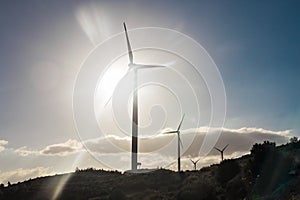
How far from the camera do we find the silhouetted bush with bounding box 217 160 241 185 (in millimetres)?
63031

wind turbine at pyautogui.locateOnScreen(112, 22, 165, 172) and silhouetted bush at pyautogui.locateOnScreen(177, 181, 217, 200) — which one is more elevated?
wind turbine at pyautogui.locateOnScreen(112, 22, 165, 172)

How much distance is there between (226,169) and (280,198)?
20437 millimetres

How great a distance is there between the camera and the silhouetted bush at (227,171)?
6303 centimetres

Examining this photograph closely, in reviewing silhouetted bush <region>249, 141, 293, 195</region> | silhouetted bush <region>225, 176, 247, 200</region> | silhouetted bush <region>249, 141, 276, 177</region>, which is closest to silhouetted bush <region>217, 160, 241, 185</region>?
silhouetted bush <region>225, 176, 247, 200</region>

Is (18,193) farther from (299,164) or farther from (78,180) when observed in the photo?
(299,164)

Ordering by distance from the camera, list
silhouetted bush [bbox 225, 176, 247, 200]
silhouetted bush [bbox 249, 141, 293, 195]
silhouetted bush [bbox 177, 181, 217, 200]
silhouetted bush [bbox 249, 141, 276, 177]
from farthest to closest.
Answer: silhouetted bush [bbox 177, 181, 217, 200] → silhouetted bush [bbox 249, 141, 276, 177] → silhouetted bush [bbox 225, 176, 247, 200] → silhouetted bush [bbox 249, 141, 293, 195]

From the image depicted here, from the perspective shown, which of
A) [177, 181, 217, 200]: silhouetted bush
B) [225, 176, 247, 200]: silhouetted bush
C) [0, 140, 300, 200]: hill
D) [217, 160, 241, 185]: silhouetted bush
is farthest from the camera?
[217, 160, 241, 185]: silhouetted bush

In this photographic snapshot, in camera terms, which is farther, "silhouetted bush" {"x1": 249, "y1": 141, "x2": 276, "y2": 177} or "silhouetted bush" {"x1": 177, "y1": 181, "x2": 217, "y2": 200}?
"silhouetted bush" {"x1": 177, "y1": 181, "x2": 217, "y2": 200}

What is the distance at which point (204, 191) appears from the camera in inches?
2309

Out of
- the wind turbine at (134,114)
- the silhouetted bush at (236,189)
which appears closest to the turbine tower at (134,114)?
the wind turbine at (134,114)

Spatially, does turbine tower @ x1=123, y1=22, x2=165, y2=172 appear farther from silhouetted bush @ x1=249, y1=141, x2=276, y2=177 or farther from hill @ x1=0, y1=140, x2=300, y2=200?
silhouetted bush @ x1=249, y1=141, x2=276, y2=177

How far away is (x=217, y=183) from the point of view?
6325 cm

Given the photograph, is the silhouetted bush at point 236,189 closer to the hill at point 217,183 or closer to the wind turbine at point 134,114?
the hill at point 217,183

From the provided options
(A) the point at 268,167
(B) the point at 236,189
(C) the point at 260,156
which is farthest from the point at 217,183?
(A) the point at 268,167
